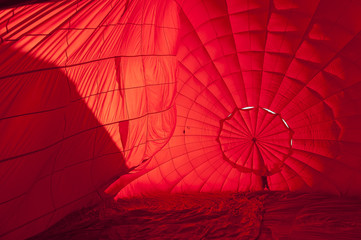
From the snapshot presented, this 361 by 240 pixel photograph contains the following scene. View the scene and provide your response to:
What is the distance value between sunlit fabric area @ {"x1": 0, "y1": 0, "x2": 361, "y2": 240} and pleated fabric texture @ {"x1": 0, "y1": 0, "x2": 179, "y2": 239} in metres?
0.01

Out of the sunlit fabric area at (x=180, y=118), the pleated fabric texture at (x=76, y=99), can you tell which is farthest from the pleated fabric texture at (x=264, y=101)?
the pleated fabric texture at (x=76, y=99)

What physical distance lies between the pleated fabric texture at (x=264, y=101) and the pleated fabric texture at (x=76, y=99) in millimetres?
497

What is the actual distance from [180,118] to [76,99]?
Result: 5.21 ft

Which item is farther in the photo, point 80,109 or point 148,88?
point 148,88

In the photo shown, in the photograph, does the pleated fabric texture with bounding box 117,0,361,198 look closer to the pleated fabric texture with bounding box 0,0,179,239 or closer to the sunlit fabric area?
the sunlit fabric area

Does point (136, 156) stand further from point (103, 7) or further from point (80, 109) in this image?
point (103, 7)

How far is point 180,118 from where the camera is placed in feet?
12.3

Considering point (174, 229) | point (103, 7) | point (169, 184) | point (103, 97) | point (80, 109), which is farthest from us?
point (169, 184)

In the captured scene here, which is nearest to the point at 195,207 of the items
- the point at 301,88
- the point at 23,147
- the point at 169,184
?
the point at 169,184

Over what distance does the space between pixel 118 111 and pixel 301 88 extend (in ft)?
6.89

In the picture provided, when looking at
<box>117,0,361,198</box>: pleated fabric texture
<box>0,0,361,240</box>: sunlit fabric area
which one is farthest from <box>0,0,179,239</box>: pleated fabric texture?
<box>117,0,361,198</box>: pleated fabric texture

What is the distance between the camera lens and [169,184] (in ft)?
12.7

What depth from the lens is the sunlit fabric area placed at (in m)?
2.04

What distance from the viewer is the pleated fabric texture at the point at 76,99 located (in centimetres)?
188
